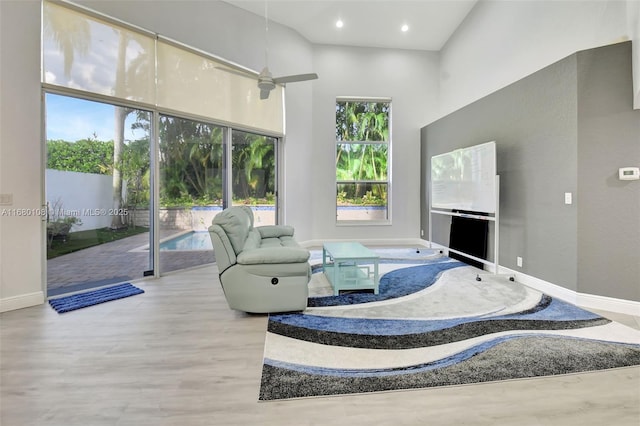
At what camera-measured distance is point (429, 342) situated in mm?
2414

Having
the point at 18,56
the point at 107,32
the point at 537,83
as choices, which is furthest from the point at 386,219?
the point at 18,56

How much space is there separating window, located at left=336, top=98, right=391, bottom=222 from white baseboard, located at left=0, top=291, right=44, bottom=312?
5.00 meters

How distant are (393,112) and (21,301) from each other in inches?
262

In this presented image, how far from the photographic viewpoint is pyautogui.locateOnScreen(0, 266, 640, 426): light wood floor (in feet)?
5.28

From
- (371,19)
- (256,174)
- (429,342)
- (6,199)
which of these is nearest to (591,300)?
(429,342)

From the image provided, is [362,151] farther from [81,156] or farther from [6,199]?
[6,199]

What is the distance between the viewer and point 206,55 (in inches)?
189

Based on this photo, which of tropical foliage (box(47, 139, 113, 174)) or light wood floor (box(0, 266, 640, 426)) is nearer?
light wood floor (box(0, 266, 640, 426))

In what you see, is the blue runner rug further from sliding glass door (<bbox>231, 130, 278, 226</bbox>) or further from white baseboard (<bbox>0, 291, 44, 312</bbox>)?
sliding glass door (<bbox>231, 130, 278, 226</bbox>)

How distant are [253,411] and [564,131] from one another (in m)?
3.89

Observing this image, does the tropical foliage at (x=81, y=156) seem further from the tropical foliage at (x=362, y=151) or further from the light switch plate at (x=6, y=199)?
the tropical foliage at (x=362, y=151)

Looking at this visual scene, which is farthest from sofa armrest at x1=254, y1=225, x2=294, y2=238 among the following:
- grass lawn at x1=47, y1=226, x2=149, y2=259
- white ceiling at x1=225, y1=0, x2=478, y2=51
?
white ceiling at x1=225, y1=0, x2=478, y2=51

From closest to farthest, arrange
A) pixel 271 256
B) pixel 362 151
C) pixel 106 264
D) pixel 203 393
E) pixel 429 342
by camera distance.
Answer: pixel 203 393 → pixel 429 342 → pixel 271 256 → pixel 106 264 → pixel 362 151

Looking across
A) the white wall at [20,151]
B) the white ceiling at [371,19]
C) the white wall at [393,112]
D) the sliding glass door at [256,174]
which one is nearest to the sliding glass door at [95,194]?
the white wall at [20,151]
